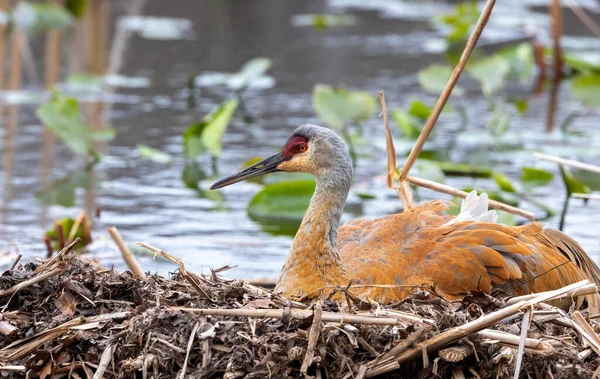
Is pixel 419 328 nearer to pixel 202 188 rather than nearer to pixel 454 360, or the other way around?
pixel 454 360

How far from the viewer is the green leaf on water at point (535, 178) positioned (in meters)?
7.52

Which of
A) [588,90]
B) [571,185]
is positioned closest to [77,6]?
[588,90]

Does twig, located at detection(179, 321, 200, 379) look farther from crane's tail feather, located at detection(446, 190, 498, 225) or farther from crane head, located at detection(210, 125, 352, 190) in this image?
crane's tail feather, located at detection(446, 190, 498, 225)

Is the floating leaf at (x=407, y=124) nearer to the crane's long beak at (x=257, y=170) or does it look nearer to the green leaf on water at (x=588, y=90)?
the green leaf on water at (x=588, y=90)

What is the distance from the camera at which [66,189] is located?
849cm

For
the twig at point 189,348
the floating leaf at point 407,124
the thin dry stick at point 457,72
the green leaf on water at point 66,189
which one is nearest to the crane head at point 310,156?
the thin dry stick at point 457,72

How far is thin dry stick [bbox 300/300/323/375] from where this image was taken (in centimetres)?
361

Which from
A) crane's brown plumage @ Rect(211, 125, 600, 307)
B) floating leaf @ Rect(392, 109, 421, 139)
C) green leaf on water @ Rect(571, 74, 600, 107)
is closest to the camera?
crane's brown plumage @ Rect(211, 125, 600, 307)

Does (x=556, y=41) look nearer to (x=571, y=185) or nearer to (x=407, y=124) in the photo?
(x=407, y=124)

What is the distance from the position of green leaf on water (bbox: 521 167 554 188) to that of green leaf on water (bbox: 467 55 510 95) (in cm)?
213

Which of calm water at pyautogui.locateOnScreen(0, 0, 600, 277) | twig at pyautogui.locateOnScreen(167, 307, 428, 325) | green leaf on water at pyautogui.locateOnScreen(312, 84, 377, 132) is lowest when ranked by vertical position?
calm water at pyautogui.locateOnScreen(0, 0, 600, 277)

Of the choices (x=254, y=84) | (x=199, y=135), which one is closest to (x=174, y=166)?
(x=199, y=135)

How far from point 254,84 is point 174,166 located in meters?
2.33

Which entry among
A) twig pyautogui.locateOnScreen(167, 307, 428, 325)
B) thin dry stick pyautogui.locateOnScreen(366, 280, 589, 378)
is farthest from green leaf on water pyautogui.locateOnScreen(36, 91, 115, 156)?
thin dry stick pyautogui.locateOnScreen(366, 280, 589, 378)
